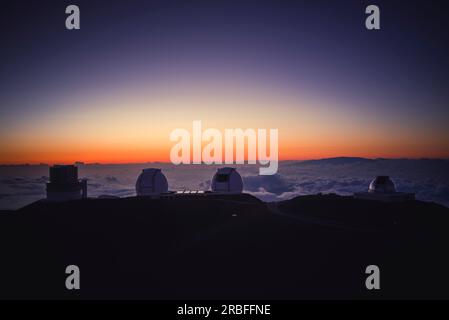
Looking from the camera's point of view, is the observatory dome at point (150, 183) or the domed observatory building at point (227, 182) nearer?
the observatory dome at point (150, 183)

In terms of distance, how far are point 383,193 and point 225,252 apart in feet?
102

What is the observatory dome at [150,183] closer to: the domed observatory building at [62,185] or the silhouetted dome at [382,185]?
the domed observatory building at [62,185]

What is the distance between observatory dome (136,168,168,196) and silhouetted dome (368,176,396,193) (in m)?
31.9

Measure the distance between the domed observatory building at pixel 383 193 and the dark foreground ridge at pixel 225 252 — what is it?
3.82 m

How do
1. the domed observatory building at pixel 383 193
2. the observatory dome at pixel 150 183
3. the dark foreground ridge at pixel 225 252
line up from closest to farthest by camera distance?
the dark foreground ridge at pixel 225 252
the domed observatory building at pixel 383 193
the observatory dome at pixel 150 183

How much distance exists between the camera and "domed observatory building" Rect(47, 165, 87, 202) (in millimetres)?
47156

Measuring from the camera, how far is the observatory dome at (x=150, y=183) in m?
53.2

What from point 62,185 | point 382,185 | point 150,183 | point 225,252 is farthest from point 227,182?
point 225,252

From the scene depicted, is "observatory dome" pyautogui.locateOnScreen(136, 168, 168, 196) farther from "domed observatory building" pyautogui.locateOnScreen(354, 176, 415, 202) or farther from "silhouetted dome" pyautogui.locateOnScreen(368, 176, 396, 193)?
"silhouetted dome" pyautogui.locateOnScreen(368, 176, 396, 193)

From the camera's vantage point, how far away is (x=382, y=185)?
47156 mm

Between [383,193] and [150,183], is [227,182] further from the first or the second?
[383,193]

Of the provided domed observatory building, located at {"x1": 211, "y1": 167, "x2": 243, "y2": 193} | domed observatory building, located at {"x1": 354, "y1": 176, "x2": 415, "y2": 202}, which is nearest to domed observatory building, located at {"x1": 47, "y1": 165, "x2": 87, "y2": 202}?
domed observatory building, located at {"x1": 211, "y1": 167, "x2": 243, "y2": 193}

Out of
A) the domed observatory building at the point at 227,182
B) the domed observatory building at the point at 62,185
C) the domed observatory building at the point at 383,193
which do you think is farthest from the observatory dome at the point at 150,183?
the domed observatory building at the point at 383,193
